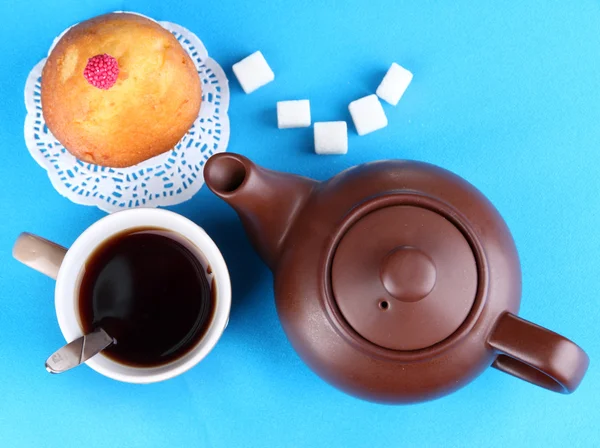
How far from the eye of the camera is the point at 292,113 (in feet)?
3.07

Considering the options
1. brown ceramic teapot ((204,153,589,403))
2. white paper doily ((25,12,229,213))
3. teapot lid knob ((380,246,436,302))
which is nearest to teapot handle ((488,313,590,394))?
brown ceramic teapot ((204,153,589,403))

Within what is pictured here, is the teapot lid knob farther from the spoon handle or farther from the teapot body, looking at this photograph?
the spoon handle

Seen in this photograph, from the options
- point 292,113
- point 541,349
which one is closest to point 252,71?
point 292,113

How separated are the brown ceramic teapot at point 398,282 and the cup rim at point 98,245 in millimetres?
77

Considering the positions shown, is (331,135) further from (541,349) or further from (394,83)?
(541,349)

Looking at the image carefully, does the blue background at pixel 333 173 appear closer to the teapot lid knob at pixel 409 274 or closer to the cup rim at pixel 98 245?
the cup rim at pixel 98 245

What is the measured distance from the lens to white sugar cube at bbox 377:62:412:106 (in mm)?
950

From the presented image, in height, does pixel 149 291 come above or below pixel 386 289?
below

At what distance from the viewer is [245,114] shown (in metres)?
0.96

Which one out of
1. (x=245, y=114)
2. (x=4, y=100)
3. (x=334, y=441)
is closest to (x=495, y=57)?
(x=245, y=114)

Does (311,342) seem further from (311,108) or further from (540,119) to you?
(540,119)

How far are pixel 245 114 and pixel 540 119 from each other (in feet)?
1.56

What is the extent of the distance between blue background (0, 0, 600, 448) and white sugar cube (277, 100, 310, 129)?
0.08ft

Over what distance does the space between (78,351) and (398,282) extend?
16.0 inches
